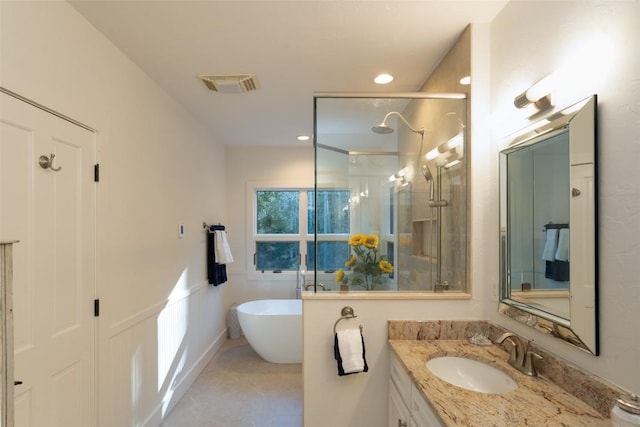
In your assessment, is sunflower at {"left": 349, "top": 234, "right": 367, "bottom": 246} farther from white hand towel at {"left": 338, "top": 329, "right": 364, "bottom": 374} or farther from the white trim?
the white trim

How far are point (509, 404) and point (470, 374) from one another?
0.44 meters

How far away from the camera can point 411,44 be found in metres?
2.07

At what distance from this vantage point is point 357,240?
2.33 metres

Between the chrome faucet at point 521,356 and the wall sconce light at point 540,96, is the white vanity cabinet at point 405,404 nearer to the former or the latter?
the chrome faucet at point 521,356

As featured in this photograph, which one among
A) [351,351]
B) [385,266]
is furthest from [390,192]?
[351,351]

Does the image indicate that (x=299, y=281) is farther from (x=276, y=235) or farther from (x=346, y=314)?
(x=346, y=314)

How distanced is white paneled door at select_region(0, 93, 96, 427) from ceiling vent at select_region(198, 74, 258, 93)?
997 mm

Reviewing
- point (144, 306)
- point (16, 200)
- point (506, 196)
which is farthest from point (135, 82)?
point (506, 196)

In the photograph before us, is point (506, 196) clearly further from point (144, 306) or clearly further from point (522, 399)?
point (144, 306)

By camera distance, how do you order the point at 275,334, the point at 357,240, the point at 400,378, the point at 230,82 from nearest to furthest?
1. the point at 400,378
2. the point at 357,240
3. the point at 230,82
4. the point at 275,334

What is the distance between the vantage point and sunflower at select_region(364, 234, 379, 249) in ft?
7.63

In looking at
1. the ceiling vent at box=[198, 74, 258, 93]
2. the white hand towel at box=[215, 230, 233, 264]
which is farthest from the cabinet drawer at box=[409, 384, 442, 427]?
the white hand towel at box=[215, 230, 233, 264]

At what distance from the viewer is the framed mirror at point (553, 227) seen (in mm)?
1171

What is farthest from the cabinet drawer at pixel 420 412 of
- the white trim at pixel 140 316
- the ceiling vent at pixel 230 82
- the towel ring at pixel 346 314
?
the ceiling vent at pixel 230 82
